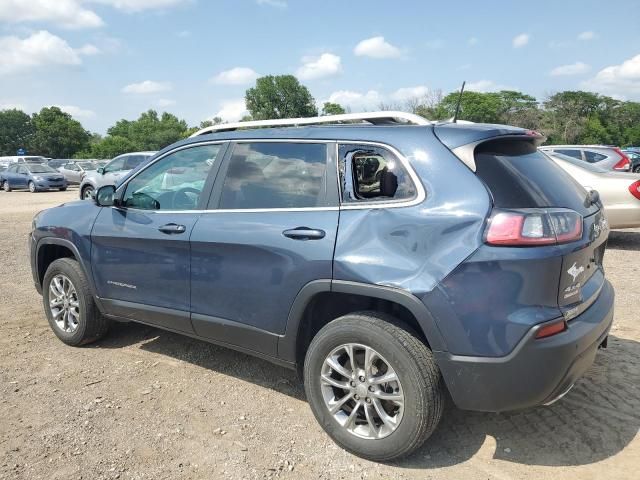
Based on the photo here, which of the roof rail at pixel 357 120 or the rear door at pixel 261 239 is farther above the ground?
the roof rail at pixel 357 120

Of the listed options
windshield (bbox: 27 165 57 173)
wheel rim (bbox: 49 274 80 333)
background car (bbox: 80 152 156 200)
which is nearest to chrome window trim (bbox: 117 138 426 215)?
wheel rim (bbox: 49 274 80 333)

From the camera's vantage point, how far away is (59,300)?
467 cm

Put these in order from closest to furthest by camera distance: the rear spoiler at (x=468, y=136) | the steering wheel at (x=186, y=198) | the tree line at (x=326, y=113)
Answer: the rear spoiler at (x=468, y=136) < the steering wheel at (x=186, y=198) < the tree line at (x=326, y=113)

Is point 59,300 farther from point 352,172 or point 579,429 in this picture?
point 579,429

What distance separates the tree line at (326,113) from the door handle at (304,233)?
64.9 m

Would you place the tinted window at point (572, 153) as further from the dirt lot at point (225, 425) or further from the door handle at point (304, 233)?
the door handle at point (304, 233)

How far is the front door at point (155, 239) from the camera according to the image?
12.1ft

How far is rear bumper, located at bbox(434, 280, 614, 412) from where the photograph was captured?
2.49m

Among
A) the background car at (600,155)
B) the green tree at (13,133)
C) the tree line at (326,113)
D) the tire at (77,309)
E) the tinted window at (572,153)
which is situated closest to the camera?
the tire at (77,309)

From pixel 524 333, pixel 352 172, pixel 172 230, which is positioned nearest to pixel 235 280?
pixel 172 230

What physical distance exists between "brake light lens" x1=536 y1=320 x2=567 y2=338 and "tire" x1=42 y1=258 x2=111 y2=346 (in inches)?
136

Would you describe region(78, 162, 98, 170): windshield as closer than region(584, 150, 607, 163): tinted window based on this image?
No

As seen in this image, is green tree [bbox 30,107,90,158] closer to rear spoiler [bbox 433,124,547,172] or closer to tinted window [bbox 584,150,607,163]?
tinted window [bbox 584,150,607,163]

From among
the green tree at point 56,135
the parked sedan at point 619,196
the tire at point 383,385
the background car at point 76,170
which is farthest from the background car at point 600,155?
the green tree at point 56,135
